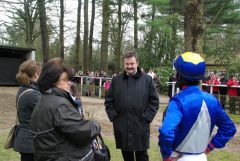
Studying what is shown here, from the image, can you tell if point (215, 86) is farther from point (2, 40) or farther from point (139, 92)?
point (2, 40)

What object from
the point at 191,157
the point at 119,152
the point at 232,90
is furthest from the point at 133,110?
the point at 232,90

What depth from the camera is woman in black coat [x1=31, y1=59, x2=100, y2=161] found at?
296 cm

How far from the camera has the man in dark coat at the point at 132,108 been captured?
192 inches

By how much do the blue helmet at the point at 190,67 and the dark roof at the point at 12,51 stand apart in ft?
67.3

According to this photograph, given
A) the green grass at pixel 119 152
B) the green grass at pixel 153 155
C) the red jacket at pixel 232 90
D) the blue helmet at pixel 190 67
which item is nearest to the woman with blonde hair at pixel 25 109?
the blue helmet at pixel 190 67

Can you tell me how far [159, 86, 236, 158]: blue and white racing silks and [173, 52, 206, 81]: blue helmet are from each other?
0.09m

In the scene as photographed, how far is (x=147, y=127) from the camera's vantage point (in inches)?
197

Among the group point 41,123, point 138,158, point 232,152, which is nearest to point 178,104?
point 41,123

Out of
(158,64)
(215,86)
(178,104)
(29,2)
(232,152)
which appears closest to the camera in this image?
(178,104)

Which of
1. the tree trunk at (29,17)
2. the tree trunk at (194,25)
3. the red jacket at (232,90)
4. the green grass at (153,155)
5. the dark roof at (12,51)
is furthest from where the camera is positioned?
the tree trunk at (29,17)

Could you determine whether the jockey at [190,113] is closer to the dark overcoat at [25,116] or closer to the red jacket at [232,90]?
the dark overcoat at [25,116]

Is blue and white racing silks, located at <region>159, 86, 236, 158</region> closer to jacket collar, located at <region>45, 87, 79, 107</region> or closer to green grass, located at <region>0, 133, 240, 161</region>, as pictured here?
jacket collar, located at <region>45, 87, 79, 107</region>

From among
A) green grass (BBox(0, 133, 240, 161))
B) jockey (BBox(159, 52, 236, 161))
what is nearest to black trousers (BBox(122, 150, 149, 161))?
green grass (BBox(0, 133, 240, 161))

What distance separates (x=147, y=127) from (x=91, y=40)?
27214 mm
